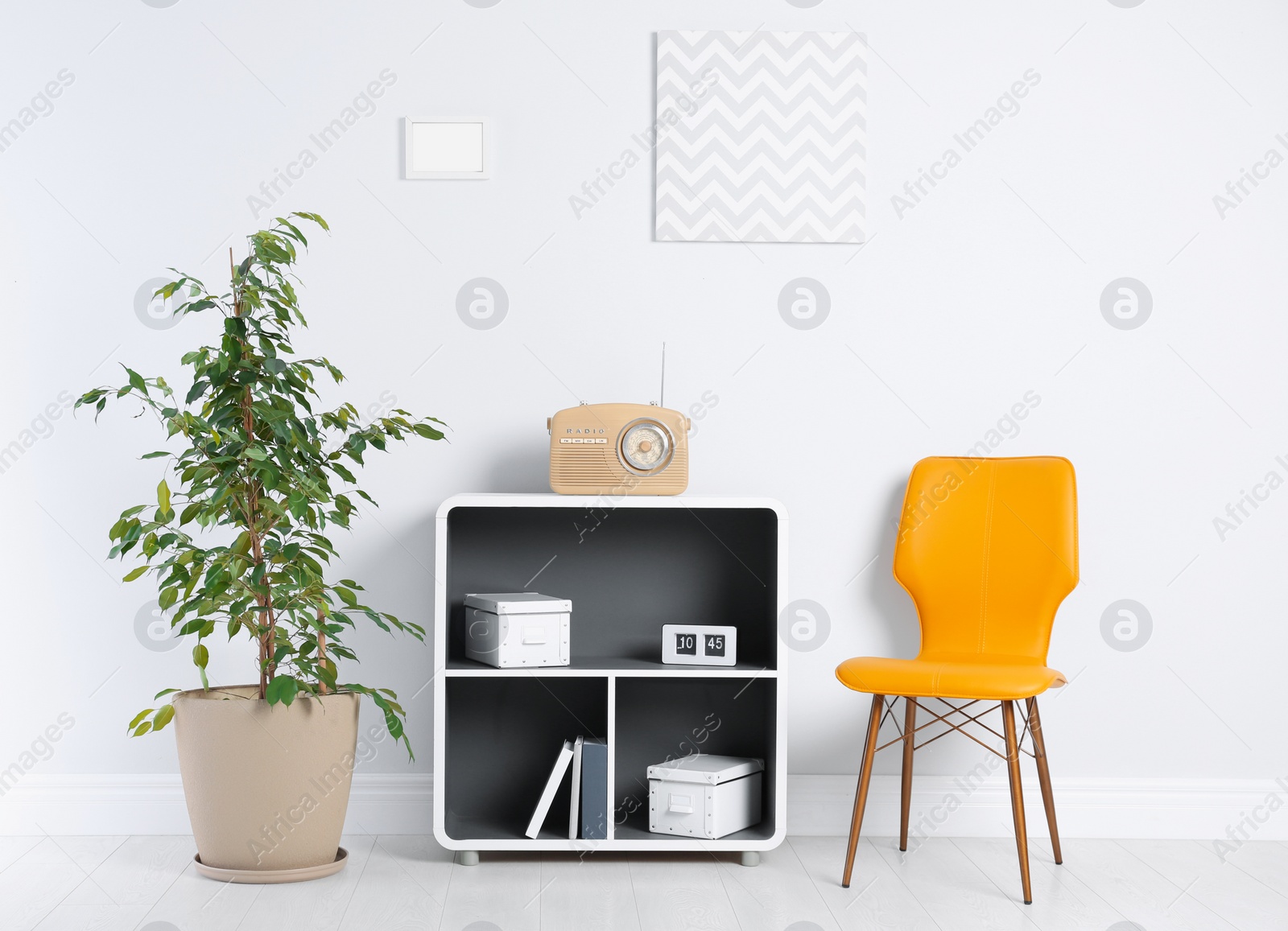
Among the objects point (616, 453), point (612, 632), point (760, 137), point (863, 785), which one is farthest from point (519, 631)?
point (760, 137)

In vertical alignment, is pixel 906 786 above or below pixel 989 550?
below

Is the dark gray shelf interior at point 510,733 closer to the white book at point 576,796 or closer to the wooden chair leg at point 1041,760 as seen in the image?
the white book at point 576,796

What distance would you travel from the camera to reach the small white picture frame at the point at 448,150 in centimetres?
268

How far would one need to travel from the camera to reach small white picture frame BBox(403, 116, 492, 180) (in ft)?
8.80

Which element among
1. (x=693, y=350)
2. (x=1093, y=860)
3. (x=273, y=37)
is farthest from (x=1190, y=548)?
(x=273, y=37)

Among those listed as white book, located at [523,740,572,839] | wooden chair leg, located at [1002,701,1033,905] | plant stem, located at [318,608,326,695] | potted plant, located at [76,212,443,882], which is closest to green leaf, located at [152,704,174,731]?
potted plant, located at [76,212,443,882]

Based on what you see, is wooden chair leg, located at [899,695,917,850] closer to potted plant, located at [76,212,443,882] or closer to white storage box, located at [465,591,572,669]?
white storage box, located at [465,591,572,669]

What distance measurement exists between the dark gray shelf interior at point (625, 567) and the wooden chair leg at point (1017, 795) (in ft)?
2.13

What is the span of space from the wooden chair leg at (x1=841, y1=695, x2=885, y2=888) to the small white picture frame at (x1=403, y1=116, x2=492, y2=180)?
1645 millimetres

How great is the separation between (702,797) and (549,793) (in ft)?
1.16

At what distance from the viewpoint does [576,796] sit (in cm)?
241

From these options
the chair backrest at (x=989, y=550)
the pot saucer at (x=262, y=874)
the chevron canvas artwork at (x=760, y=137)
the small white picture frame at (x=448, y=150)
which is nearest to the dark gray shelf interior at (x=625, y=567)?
the chair backrest at (x=989, y=550)

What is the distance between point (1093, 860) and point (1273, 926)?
46cm

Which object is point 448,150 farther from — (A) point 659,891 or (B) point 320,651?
(A) point 659,891
